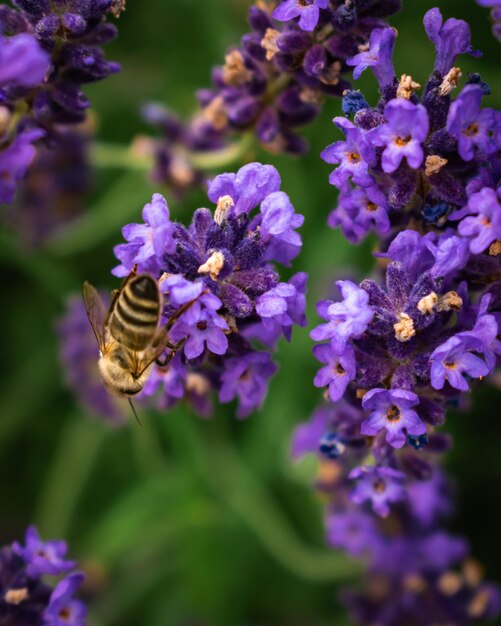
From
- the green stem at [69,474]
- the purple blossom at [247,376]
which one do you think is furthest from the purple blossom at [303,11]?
the green stem at [69,474]

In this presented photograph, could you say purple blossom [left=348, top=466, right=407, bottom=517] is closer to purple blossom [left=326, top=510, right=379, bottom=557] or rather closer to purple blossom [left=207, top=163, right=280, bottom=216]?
purple blossom [left=207, top=163, right=280, bottom=216]

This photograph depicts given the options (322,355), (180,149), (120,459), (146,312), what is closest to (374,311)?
(322,355)

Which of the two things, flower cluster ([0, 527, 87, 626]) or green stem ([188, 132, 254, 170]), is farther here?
green stem ([188, 132, 254, 170])

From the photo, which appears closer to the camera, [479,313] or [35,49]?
[35,49]

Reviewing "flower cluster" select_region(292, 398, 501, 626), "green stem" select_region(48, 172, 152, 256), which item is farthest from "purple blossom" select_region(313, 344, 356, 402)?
"green stem" select_region(48, 172, 152, 256)

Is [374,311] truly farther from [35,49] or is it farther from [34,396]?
[34,396]

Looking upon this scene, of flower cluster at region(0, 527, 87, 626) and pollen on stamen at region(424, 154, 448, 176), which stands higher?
pollen on stamen at region(424, 154, 448, 176)
